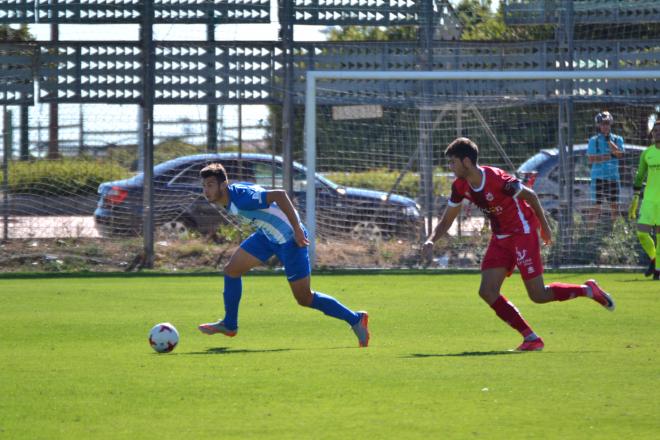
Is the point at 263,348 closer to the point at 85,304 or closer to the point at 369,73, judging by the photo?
the point at 85,304

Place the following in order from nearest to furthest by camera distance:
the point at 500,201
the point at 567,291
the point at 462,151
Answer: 1. the point at 462,151
2. the point at 500,201
3. the point at 567,291

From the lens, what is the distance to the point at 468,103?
18875 millimetres

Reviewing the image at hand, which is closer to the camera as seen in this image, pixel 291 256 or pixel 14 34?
pixel 291 256

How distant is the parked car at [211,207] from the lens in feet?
61.3

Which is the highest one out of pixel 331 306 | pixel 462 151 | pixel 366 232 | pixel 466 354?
pixel 462 151

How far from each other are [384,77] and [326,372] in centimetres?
1040

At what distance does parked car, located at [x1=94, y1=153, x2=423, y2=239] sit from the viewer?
18688mm

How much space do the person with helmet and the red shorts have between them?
8.13 m

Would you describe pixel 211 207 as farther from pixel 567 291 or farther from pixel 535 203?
pixel 535 203

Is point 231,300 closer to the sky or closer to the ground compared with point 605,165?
closer to the ground

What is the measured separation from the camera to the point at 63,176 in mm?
18750

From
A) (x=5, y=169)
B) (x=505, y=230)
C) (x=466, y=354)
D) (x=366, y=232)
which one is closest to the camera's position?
(x=466, y=354)

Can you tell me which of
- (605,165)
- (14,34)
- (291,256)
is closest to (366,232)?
(605,165)

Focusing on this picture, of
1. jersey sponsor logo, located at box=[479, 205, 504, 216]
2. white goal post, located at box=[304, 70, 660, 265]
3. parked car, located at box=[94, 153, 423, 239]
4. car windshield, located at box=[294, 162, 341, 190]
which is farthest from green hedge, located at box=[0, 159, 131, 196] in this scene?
jersey sponsor logo, located at box=[479, 205, 504, 216]
